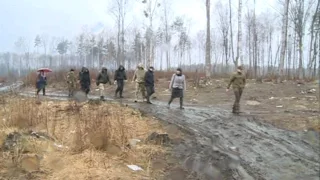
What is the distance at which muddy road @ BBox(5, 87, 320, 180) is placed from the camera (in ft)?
23.5

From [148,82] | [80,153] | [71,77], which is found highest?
[71,77]

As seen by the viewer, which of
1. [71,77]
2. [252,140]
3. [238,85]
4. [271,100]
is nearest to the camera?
[252,140]

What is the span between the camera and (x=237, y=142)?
9414mm

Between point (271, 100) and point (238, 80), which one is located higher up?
point (238, 80)

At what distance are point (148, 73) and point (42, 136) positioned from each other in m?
8.80

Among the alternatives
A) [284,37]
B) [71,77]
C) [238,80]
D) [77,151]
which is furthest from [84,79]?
[284,37]

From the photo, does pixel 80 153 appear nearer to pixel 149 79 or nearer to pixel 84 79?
pixel 149 79

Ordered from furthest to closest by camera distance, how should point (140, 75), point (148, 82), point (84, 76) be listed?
point (84, 76) < point (140, 75) < point (148, 82)

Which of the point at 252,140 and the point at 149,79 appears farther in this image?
the point at 149,79

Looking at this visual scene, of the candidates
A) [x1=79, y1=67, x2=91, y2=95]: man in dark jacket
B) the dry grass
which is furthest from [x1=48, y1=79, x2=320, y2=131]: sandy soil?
the dry grass

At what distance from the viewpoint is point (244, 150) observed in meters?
8.70

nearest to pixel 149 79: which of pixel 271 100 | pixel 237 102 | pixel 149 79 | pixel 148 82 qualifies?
pixel 149 79

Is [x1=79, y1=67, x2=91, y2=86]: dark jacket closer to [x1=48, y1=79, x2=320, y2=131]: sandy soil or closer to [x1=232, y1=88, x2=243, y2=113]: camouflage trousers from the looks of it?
[x1=48, y1=79, x2=320, y2=131]: sandy soil

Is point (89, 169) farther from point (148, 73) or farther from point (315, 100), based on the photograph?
point (315, 100)
